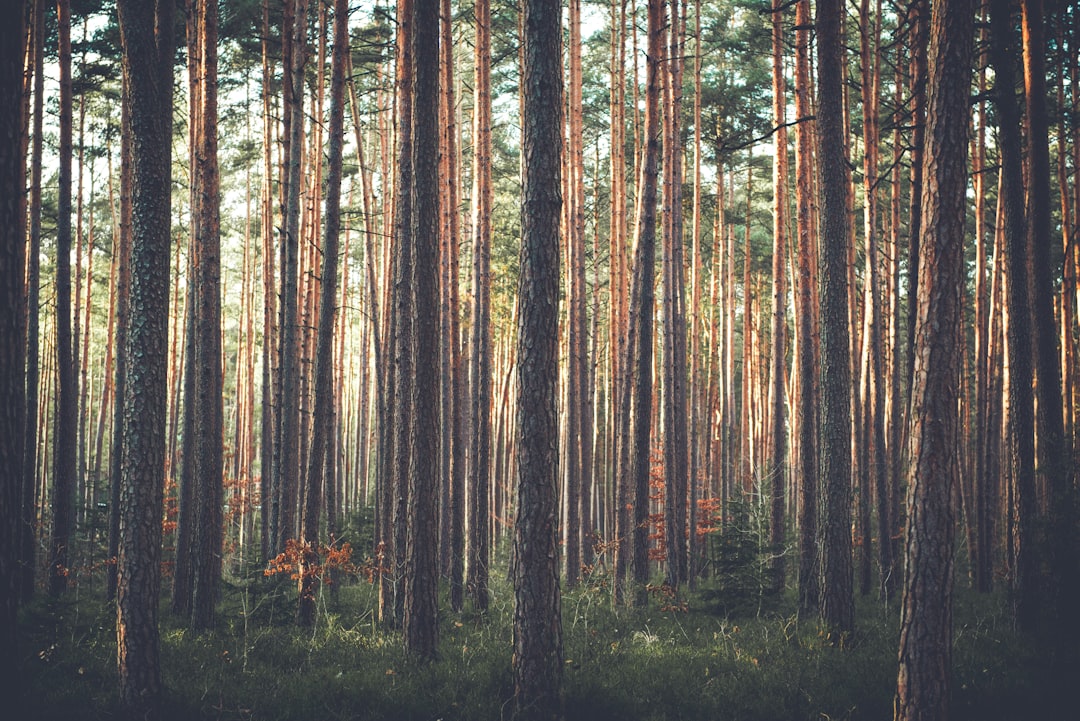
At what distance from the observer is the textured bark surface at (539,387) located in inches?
216

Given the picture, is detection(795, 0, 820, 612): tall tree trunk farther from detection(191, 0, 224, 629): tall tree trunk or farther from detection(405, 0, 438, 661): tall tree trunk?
detection(191, 0, 224, 629): tall tree trunk

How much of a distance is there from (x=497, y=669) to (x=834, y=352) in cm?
490

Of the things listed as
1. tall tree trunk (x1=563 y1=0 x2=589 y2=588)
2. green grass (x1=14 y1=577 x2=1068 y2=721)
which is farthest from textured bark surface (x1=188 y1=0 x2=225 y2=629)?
tall tree trunk (x1=563 y1=0 x2=589 y2=588)

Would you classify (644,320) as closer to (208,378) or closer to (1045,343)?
(1045,343)

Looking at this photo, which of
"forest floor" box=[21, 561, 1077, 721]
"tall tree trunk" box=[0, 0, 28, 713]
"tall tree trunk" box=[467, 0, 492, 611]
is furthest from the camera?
"tall tree trunk" box=[467, 0, 492, 611]

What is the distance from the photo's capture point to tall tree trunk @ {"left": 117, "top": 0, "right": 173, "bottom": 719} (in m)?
5.39

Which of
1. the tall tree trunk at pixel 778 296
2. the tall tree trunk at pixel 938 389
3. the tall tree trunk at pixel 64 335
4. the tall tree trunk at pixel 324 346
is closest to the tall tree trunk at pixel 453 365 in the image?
the tall tree trunk at pixel 324 346

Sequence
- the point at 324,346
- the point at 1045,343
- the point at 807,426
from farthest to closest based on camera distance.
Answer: the point at 807,426 → the point at 324,346 → the point at 1045,343

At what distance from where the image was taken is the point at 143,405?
17.7 ft

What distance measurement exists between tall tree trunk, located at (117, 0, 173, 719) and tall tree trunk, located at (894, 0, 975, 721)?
570cm

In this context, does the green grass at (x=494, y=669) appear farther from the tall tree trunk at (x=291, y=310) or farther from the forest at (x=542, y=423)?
the tall tree trunk at (x=291, y=310)

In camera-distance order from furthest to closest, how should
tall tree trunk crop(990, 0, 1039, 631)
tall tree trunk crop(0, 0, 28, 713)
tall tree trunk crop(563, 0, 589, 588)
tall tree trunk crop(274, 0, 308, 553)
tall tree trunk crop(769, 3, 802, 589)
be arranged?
tall tree trunk crop(563, 0, 589, 588) < tall tree trunk crop(769, 3, 802, 589) < tall tree trunk crop(274, 0, 308, 553) < tall tree trunk crop(990, 0, 1039, 631) < tall tree trunk crop(0, 0, 28, 713)

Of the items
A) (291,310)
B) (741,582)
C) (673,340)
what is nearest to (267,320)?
(291,310)

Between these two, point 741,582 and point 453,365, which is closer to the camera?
point 741,582
